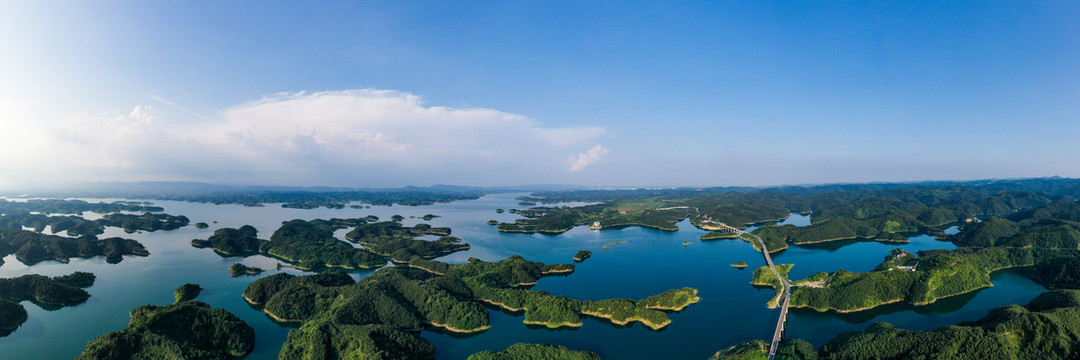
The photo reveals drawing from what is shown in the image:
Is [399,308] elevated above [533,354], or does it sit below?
above

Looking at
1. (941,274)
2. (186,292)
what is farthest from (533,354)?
(941,274)

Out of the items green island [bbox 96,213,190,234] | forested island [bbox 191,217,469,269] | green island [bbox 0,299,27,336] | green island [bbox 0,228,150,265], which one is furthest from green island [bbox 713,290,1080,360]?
green island [bbox 96,213,190,234]

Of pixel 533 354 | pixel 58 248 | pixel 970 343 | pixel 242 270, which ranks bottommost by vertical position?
pixel 533 354

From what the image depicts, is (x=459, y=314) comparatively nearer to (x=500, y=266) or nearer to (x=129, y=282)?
(x=500, y=266)

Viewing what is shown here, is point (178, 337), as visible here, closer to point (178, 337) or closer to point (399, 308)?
point (178, 337)

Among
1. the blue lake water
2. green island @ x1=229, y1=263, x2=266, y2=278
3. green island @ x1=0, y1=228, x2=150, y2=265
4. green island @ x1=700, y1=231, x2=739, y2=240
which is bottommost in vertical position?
the blue lake water

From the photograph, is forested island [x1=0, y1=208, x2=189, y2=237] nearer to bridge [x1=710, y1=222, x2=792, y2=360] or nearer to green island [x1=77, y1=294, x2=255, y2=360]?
green island [x1=77, y1=294, x2=255, y2=360]
